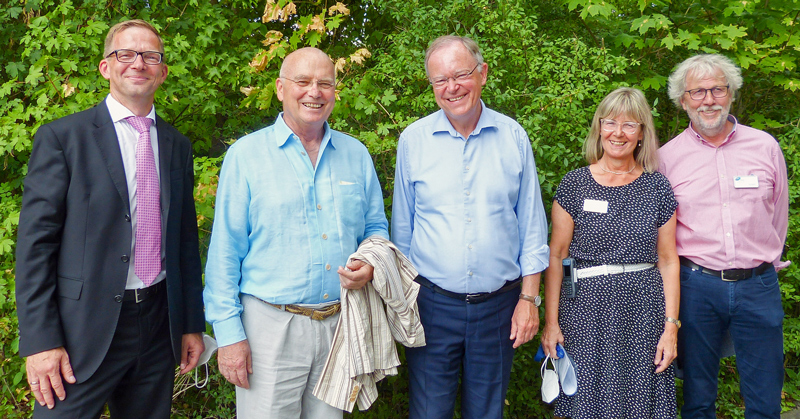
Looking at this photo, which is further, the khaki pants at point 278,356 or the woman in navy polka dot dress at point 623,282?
the woman in navy polka dot dress at point 623,282

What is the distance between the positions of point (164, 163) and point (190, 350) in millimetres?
833

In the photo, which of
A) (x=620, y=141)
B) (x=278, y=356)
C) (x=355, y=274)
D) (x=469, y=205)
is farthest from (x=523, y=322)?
(x=278, y=356)

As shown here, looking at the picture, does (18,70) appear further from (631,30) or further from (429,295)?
(631,30)

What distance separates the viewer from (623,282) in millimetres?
2783

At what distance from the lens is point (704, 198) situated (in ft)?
9.50

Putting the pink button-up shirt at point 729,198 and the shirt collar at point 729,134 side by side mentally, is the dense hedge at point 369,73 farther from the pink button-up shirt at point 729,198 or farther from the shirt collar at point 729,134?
the pink button-up shirt at point 729,198

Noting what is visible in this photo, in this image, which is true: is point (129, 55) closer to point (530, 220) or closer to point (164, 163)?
point (164, 163)

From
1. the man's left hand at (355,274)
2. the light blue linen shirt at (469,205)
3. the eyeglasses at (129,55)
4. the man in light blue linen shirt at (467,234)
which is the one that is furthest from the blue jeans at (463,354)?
the eyeglasses at (129,55)

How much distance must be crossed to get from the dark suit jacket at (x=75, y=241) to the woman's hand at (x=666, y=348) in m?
2.51

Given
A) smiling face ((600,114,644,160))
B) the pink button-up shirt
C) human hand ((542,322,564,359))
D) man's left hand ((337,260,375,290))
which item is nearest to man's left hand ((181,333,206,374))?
man's left hand ((337,260,375,290))

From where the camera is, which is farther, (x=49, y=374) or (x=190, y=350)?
(x=190, y=350)

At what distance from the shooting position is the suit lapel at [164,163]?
89.7 inches

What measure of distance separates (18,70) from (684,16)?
4603 millimetres

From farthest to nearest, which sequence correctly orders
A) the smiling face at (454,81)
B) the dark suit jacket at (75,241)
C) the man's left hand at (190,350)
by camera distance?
the smiling face at (454,81)
the man's left hand at (190,350)
the dark suit jacket at (75,241)
